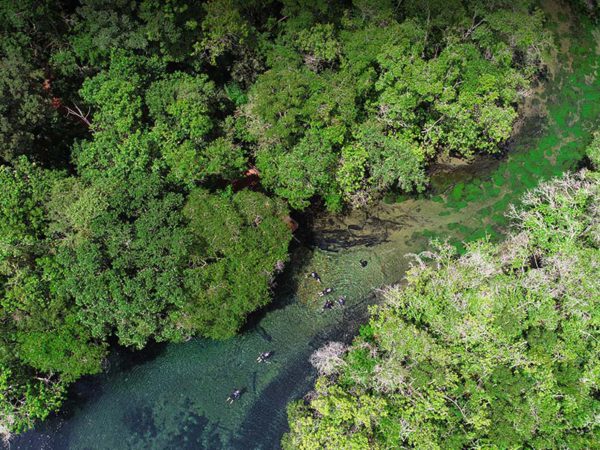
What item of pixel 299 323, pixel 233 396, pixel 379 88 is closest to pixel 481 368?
pixel 299 323

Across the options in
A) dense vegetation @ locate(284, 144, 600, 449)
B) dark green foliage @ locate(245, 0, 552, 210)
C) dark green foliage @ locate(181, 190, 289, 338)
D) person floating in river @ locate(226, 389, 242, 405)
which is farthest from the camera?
person floating in river @ locate(226, 389, 242, 405)

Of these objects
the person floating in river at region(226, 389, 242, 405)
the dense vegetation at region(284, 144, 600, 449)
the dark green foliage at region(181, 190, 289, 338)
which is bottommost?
the person floating in river at region(226, 389, 242, 405)

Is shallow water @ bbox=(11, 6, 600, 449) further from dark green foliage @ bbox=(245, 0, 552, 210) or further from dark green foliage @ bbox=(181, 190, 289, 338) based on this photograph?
dark green foliage @ bbox=(181, 190, 289, 338)

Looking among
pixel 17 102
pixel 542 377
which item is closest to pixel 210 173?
pixel 17 102

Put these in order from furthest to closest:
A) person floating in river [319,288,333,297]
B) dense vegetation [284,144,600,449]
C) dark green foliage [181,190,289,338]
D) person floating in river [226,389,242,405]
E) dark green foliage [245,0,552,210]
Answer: person floating in river [319,288,333,297], person floating in river [226,389,242,405], dark green foliage [245,0,552,210], dark green foliage [181,190,289,338], dense vegetation [284,144,600,449]

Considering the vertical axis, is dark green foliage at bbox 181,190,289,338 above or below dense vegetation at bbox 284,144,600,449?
above

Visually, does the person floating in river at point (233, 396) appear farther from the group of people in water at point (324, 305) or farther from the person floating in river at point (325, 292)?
the person floating in river at point (325, 292)

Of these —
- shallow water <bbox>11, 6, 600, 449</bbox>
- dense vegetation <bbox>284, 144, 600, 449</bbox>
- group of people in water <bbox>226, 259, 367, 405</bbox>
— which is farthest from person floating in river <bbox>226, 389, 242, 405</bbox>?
dense vegetation <bbox>284, 144, 600, 449</bbox>

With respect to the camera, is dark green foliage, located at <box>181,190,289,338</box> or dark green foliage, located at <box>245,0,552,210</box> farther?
dark green foliage, located at <box>245,0,552,210</box>
